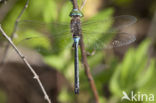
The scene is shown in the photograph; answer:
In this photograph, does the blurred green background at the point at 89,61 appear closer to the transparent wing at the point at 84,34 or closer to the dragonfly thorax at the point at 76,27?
the transparent wing at the point at 84,34

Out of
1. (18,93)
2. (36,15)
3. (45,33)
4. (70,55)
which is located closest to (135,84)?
(70,55)

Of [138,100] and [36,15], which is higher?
[36,15]

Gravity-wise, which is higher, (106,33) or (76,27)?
(76,27)

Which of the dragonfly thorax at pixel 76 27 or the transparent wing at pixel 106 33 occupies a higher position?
the dragonfly thorax at pixel 76 27

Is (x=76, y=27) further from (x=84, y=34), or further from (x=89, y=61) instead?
(x=89, y=61)

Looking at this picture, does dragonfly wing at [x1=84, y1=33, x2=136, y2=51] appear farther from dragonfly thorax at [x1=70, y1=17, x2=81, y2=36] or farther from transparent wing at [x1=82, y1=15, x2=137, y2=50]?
dragonfly thorax at [x1=70, y1=17, x2=81, y2=36]

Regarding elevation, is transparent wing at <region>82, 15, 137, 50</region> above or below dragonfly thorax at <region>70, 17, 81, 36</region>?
below

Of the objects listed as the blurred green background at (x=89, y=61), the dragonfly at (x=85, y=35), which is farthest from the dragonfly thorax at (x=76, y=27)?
the blurred green background at (x=89, y=61)

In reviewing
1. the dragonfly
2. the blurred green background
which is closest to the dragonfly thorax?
the dragonfly

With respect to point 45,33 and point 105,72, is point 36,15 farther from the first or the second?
point 105,72

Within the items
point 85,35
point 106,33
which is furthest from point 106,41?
point 85,35

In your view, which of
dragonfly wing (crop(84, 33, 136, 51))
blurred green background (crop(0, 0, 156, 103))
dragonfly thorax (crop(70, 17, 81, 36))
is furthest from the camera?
blurred green background (crop(0, 0, 156, 103))
